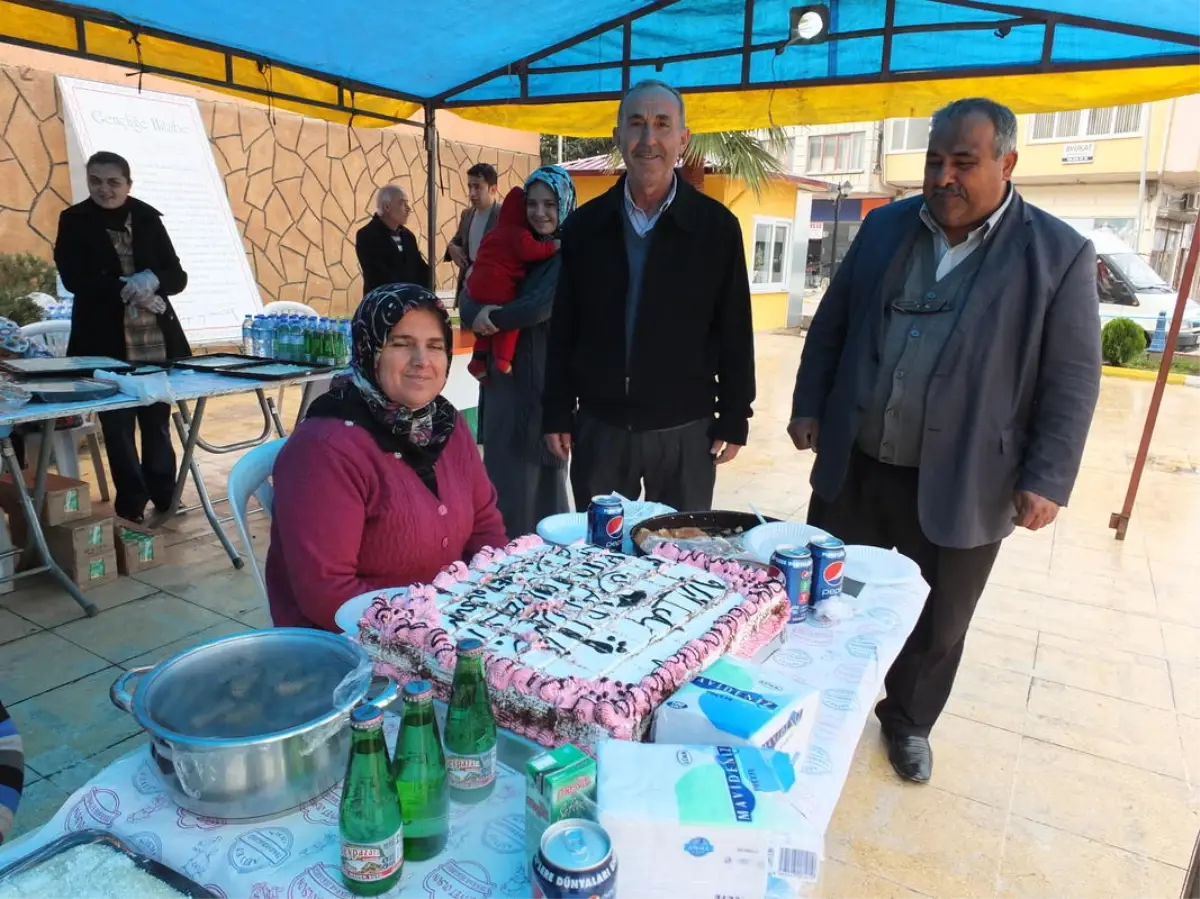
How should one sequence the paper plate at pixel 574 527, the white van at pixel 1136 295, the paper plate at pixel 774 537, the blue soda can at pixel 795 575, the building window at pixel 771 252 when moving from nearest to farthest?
the blue soda can at pixel 795 575, the paper plate at pixel 774 537, the paper plate at pixel 574 527, the white van at pixel 1136 295, the building window at pixel 771 252

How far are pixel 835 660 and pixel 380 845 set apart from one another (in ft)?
2.85

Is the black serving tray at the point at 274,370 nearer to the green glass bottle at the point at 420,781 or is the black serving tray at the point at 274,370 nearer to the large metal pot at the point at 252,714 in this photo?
the large metal pot at the point at 252,714

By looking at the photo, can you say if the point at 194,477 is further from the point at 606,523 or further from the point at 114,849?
the point at 114,849

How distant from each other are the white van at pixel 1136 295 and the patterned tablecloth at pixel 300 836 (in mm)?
13245

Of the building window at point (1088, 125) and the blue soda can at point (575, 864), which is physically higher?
the building window at point (1088, 125)

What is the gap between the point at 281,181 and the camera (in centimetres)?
959

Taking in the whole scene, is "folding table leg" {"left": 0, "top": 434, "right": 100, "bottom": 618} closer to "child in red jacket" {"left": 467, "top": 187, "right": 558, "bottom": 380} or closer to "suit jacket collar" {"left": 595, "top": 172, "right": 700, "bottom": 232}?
"child in red jacket" {"left": 467, "top": 187, "right": 558, "bottom": 380}

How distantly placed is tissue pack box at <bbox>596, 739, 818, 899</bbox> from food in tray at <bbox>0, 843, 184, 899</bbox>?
0.49m

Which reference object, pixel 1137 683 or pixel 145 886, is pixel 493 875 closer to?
pixel 145 886

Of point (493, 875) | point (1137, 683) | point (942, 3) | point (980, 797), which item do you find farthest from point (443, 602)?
point (942, 3)

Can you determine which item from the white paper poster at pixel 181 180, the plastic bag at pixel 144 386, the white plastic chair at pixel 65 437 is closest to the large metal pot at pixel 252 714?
the plastic bag at pixel 144 386

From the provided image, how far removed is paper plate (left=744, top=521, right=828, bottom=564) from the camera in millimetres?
1705

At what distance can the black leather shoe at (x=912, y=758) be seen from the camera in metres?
2.40

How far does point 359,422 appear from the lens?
66.7 inches
